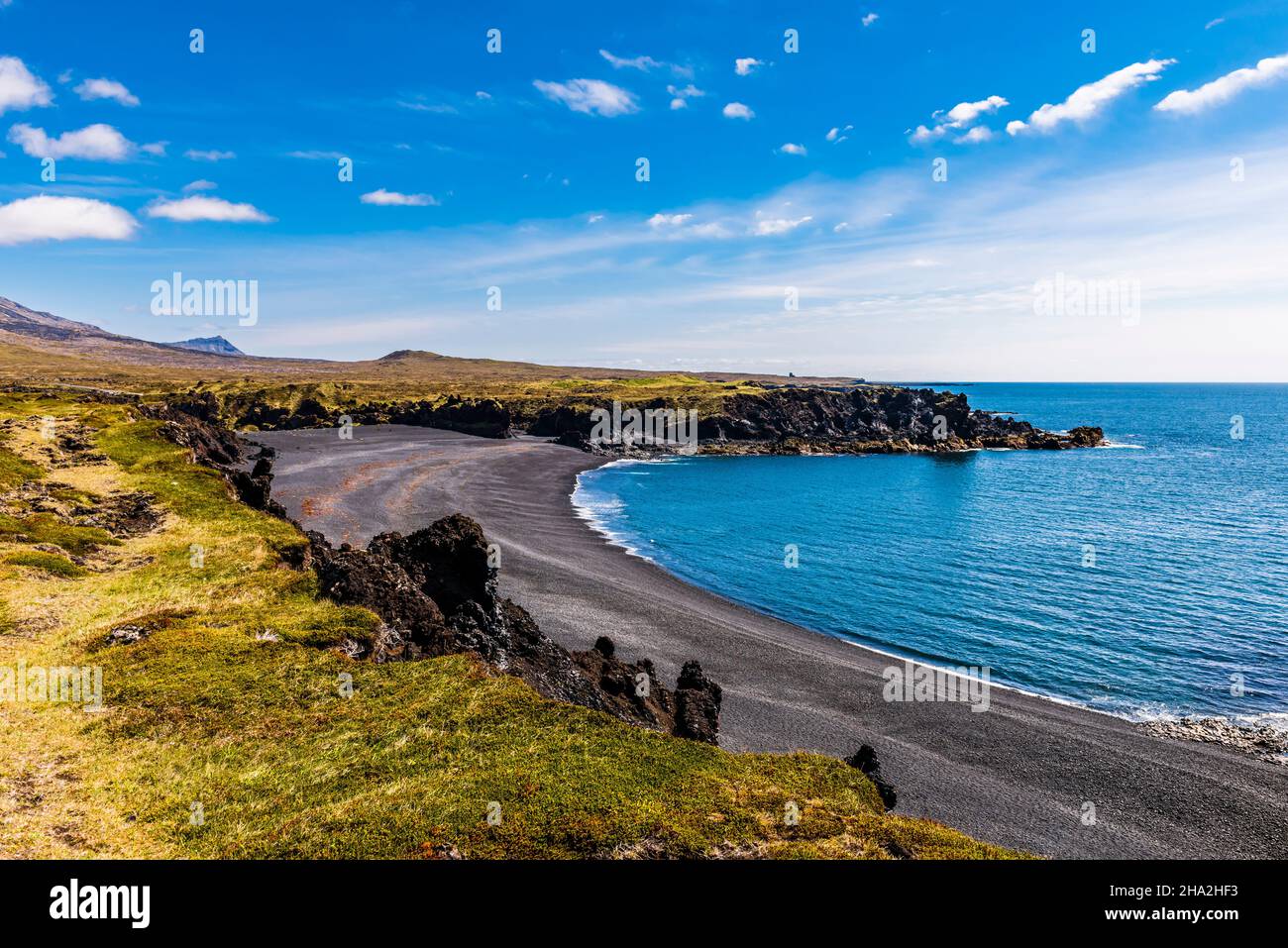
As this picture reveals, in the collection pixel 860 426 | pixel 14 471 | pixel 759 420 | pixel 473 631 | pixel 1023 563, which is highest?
pixel 759 420

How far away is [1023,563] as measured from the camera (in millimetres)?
61062

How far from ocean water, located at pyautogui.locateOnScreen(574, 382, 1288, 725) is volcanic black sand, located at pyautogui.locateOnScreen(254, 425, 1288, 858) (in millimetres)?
4475

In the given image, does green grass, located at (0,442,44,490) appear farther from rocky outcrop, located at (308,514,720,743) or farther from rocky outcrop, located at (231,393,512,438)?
rocky outcrop, located at (231,393,512,438)

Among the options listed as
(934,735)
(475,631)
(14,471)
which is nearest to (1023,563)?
(934,735)

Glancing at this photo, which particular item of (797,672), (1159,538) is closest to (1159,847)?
(797,672)

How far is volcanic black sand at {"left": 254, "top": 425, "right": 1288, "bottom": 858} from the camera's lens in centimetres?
2462

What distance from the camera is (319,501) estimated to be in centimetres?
7500

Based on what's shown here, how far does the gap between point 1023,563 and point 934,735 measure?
38112 mm

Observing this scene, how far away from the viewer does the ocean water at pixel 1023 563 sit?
38844 millimetres

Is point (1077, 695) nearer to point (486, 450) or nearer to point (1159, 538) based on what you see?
point (1159, 538)

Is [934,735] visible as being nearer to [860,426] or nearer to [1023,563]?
[1023,563]

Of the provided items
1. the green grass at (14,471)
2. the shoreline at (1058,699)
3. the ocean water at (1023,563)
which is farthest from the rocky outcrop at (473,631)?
the green grass at (14,471)

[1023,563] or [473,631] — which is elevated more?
[473,631]
